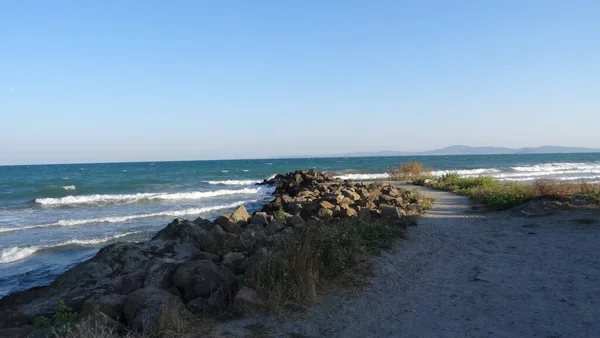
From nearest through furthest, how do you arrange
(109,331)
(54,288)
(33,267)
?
(109,331), (54,288), (33,267)

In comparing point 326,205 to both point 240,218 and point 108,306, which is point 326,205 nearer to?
point 240,218

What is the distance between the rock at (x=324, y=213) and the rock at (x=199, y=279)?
15.8ft

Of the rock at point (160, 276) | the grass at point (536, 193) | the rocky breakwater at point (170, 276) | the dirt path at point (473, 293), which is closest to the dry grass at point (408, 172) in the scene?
the grass at point (536, 193)

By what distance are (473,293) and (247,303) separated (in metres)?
3.10

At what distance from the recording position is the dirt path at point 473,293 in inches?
195

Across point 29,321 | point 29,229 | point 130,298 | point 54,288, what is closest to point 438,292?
point 130,298

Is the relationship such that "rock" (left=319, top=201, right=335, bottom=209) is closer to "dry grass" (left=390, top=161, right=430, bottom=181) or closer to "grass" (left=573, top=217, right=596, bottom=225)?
"grass" (left=573, top=217, right=596, bottom=225)

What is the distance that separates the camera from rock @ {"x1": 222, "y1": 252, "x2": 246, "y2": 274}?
21.9ft

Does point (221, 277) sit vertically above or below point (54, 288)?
above

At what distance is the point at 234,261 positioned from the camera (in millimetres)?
7039

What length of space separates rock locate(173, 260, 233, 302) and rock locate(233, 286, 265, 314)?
0.51 m

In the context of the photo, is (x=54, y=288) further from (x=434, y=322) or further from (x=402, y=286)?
(x=434, y=322)

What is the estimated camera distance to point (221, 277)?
609 centimetres

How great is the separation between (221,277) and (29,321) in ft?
8.77
